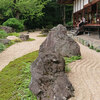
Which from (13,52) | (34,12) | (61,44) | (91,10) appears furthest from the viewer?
(34,12)

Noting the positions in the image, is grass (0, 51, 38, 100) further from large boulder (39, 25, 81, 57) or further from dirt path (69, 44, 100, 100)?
large boulder (39, 25, 81, 57)

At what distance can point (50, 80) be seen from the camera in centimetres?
351

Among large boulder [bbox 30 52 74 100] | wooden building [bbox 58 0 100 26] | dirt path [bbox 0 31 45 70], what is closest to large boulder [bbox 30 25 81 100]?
large boulder [bbox 30 52 74 100]

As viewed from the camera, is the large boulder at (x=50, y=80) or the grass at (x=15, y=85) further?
the grass at (x=15, y=85)

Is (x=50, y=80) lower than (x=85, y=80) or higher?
higher

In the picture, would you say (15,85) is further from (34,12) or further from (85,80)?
(34,12)

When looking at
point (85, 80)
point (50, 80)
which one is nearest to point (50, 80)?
point (50, 80)

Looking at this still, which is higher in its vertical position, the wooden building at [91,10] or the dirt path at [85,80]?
the wooden building at [91,10]

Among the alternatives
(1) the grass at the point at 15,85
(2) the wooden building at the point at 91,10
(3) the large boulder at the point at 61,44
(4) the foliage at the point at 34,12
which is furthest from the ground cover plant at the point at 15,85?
(4) the foliage at the point at 34,12

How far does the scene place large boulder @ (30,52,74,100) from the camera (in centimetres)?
326

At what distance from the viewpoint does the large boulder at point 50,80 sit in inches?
128

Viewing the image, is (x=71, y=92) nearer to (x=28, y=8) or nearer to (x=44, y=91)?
(x=44, y=91)

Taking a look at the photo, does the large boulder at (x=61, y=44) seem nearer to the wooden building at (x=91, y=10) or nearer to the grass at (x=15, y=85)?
the grass at (x=15, y=85)

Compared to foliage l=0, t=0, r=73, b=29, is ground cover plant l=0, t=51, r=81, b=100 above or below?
below
